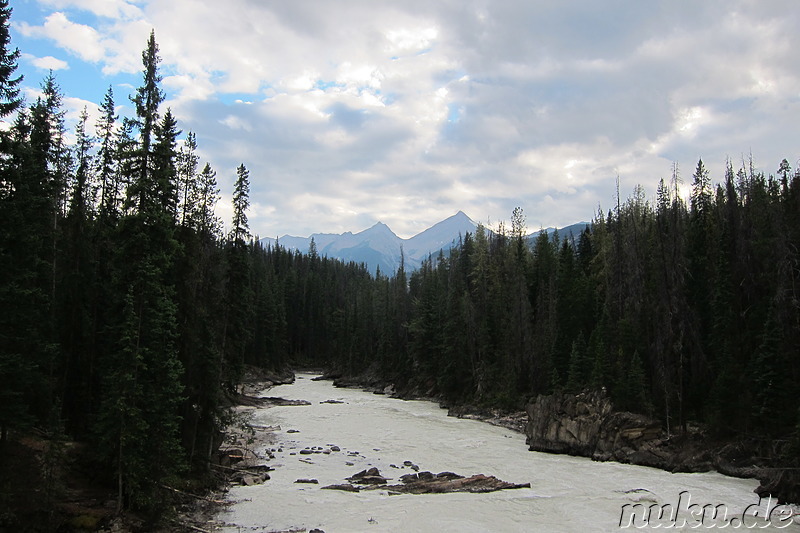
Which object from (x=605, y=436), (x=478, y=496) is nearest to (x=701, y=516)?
(x=478, y=496)

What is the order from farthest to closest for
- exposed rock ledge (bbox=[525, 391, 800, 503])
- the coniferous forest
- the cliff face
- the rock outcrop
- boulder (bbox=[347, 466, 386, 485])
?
the cliff face
the rock outcrop
exposed rock ledge (bbox=[525, 391, 800, 503])
boulder (bbox=[347, 466, 386, 485])
the coniferous forest

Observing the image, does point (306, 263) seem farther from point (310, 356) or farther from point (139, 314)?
point (139, 314)

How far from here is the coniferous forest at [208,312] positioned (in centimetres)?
1848

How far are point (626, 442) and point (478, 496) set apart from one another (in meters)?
A: 16.9

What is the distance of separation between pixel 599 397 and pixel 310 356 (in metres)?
92.9

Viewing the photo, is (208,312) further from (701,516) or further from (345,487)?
(701,516)

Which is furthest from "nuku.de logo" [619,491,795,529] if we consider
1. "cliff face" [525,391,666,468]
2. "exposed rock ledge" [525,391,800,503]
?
"cliff face" [525,391,666,468]

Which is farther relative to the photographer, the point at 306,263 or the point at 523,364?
the point at 306,263

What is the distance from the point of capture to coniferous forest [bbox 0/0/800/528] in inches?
728

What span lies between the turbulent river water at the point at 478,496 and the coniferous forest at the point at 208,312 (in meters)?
4.91

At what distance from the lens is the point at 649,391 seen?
39844 millimetres

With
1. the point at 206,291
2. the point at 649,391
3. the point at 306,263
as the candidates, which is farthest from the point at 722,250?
the point at 306,263

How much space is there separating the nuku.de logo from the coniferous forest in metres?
10.2

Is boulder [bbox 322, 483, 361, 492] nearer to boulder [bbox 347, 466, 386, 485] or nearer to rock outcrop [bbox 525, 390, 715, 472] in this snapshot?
boulder [bbox 347, 466, 386, 485]
